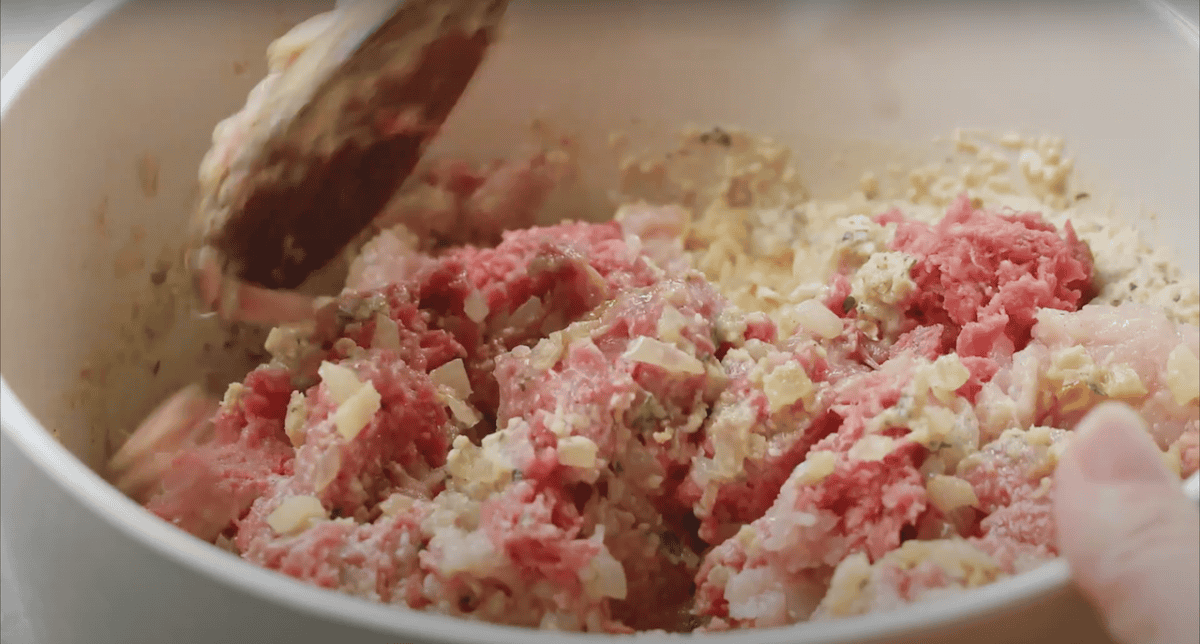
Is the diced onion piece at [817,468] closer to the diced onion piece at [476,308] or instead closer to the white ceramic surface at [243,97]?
the white ceramic surface at [243,97]

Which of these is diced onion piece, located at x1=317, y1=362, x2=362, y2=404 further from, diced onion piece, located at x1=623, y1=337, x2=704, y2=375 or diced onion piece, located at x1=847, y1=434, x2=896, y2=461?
diced onion piece, located at x1=847, y1=434, x2=896, y2=461

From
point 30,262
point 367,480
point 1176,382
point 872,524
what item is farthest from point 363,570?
point 1176,382

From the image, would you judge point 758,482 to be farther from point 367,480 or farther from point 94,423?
point 94,423

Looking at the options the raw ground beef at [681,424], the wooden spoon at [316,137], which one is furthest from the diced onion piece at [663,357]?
the wooden spoon at [316,137]

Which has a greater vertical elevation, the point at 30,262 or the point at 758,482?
the point at 30,262

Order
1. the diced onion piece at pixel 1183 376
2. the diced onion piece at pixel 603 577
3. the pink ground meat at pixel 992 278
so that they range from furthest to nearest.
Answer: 1. the pink ground meat at pixel 992 278
2. the diced onion piece at pixel 1183 376
3. the diced onion piece at pixel 603 577

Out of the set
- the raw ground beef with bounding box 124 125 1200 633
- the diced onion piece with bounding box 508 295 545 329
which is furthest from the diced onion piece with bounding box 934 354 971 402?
the diced onion piece with bounding box 508 295 545 329
